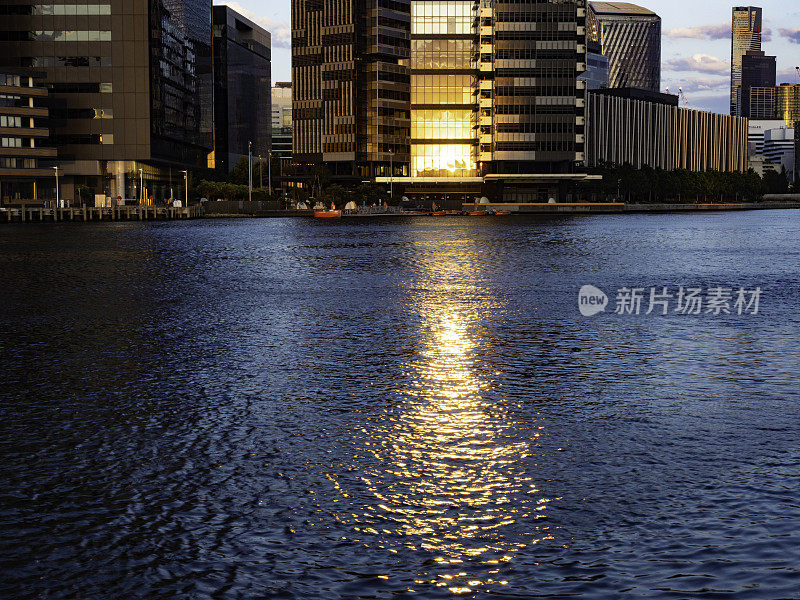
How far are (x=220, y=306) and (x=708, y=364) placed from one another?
19.1 meters

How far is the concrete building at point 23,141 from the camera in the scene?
6678 inches

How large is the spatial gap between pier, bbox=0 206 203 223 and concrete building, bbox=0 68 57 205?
753 inches

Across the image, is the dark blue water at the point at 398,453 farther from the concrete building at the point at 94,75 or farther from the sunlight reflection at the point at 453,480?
the concrete building at the point at 94,75

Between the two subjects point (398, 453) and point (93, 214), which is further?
point (93, 214)

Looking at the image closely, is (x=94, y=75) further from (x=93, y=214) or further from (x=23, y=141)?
(x=93, y=214)

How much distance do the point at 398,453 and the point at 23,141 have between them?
572 ft

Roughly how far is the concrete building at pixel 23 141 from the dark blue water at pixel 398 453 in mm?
148124

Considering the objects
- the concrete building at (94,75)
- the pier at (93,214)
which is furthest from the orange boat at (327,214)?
the concrete building at (94,75)

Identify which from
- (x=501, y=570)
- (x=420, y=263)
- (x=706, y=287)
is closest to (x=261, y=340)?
(x=501, y=570)

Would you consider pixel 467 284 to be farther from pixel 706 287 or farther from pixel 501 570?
pixel 501 570

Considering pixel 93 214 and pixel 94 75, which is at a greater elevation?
pixel 94 75

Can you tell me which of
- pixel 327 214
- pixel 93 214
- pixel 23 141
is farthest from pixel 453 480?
pixel 23 141

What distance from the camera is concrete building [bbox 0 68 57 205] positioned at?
557ft

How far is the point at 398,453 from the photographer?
48.0 feet
